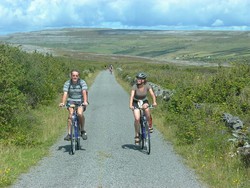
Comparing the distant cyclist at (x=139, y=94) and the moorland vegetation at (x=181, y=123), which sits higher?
the distant cyclist at (x=139, y=94)

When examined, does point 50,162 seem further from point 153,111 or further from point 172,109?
point 153,111

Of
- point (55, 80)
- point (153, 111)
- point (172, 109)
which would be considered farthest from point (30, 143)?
point (55, 80)

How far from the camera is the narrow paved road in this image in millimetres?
8031

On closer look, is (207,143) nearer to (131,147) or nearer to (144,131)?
(144,131)

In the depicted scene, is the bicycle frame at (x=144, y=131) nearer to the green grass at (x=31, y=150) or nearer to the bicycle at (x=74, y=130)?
the bicycle at (x=74, y=130)

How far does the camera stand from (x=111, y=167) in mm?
9305

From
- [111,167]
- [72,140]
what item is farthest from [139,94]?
[111,167]

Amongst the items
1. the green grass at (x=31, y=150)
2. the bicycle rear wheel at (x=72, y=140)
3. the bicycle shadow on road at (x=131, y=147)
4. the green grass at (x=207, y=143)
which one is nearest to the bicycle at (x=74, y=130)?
the bicycle rear wheel at (x=72, y=140)

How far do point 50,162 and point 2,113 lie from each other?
338 centimetres

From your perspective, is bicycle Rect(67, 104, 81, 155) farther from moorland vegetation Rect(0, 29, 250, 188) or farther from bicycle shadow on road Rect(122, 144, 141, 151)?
bicycle shadow on road Rect(122, 144, 141, 151)

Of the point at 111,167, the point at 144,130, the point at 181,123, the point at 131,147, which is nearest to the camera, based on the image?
the point at 111,167

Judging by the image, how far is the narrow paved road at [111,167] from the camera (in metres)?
8.03

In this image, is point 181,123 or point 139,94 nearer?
point 139,94

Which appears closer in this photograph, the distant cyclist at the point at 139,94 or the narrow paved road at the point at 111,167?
the narrow paved road at the point at 111,167
